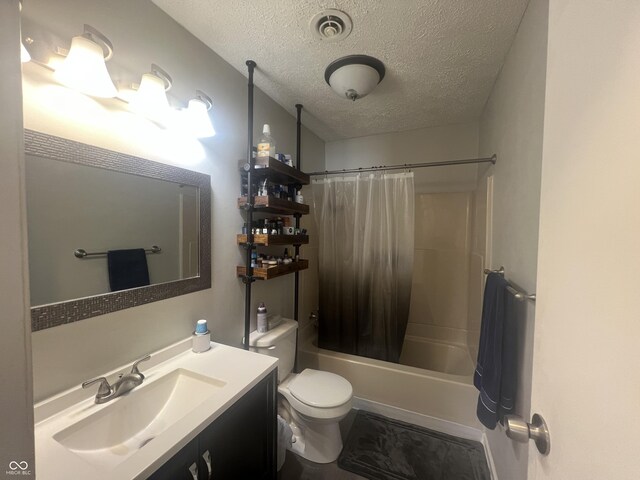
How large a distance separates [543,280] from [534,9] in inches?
46.3

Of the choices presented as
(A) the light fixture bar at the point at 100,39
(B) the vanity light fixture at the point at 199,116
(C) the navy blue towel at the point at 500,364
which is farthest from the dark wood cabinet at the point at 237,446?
(A) the light fixture bar at the point at 100,39

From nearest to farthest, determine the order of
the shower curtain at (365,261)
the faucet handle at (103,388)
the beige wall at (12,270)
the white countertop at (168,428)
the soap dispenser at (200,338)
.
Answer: the beige wall at (12,270) → the white countertop at (168,428) → the faucet handle at (103,388) → the soap dispenser at (200,338) → the shower curtain at (365,261)

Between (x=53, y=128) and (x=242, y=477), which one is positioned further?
(x=242, y=477)

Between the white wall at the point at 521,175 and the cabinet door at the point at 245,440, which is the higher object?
the white wall at the point at 521,175

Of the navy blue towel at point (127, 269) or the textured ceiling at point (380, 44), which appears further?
the textured ceiling at point (380, 44)

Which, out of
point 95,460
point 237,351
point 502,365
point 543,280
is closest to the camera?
point 543,280

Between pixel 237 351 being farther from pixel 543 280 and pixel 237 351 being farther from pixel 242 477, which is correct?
pixel 543 280

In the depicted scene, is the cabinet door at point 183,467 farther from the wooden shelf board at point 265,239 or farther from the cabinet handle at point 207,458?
the wooden shelf board at point 265,239

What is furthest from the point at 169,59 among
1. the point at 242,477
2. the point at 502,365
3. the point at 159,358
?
the point at 502,365

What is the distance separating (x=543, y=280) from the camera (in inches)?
21.1

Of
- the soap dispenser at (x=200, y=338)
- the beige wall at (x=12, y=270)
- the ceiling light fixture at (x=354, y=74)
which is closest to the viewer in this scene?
the beige wall at (x=12, y=270)

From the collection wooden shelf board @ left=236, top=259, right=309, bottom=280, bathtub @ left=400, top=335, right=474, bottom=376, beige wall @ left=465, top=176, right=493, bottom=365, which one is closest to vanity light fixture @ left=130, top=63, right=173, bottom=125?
wooden shelf board @ left=236, top=259, right=309, bottom=280

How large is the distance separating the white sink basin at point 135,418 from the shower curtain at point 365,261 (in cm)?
137

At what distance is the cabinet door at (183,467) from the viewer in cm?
69
